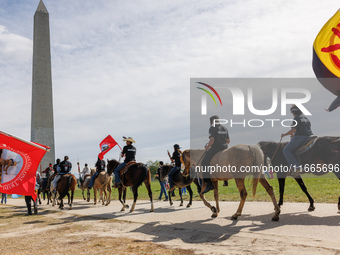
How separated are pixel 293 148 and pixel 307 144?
0.37 metres

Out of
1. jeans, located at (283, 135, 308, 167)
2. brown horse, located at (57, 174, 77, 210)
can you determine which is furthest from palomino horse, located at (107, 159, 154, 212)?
jeans, located at (283, 135, 308, 167)

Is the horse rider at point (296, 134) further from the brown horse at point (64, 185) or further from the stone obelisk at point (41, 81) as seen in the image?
the stone obelisk at point (41, 81)

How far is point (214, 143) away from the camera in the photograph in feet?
29.1

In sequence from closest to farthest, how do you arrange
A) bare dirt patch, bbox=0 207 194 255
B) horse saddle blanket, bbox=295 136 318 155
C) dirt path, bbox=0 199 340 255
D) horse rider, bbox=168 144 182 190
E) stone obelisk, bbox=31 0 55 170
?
dirt path, bbox=0 199 340 255 → bare dirt patch, bbox=0 207 194 255 → horse saddle blanket, bbox=295 136 318 155 → horse rider, bbox=168 144 182 190 → stone obelisk, bbox=31 0 55 170

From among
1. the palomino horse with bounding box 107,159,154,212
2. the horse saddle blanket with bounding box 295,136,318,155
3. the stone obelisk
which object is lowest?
the palomino horse with bounding box 107,159,154,212

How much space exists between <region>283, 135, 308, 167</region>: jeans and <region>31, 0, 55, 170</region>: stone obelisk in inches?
1362

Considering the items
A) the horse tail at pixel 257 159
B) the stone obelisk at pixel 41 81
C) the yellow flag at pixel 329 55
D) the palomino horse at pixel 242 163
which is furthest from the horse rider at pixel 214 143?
the stone obelisk at pixel 41 81

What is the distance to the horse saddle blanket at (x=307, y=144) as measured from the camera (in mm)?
8305

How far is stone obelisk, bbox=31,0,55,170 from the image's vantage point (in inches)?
1458

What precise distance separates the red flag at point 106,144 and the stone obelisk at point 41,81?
2375 cm

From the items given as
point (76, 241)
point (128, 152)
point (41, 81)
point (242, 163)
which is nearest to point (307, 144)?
point (242, 163)

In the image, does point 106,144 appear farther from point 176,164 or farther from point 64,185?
point 176,164

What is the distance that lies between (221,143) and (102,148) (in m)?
9.64

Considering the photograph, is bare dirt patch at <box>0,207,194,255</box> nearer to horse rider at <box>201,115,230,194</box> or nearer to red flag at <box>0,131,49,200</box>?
red flag at <box>0,131,49,200</box>
